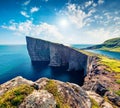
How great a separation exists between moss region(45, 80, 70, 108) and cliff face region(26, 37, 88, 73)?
9555cm

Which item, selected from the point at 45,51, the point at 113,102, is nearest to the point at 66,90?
the point at 113,102

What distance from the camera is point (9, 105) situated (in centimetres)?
1897

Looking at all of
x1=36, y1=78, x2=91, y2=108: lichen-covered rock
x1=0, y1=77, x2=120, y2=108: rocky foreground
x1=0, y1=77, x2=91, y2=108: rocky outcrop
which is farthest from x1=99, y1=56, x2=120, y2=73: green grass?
x1=0, y1=77, x2=120, y2=108: rocky foreground

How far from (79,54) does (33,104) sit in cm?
12107

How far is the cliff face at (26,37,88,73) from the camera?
13534cm

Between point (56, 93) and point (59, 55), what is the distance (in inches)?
5701

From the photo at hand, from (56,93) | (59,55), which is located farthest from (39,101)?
(59,55)

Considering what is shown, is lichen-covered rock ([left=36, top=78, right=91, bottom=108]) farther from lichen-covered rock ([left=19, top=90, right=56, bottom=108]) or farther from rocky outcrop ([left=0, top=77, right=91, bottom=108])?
lichen-covered rock ([left=19, top=90, right=56, bottom=108])

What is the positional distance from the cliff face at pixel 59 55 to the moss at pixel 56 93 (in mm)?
95550

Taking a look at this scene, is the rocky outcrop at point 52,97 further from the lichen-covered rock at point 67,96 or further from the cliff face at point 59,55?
the cliff face at point 59,55

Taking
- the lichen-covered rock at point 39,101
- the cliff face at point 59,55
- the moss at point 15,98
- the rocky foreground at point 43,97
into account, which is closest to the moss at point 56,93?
the rocky foreground at point 43,97

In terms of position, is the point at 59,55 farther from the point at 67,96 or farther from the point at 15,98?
the point at 15,98

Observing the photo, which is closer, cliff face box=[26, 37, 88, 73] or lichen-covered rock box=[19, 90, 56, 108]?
lichen-covered rock box=[19, 90, 56, 108]

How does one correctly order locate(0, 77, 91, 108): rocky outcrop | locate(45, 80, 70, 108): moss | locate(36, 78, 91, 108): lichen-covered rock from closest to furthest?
locate(0, 77, 91, 108): rocky outcrop, locate(45, 80, 70, 108): moss, locate(36, 78, 91, 108): lichen-covered rock
